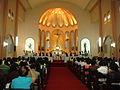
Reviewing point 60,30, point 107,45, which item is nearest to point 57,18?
point 60,30

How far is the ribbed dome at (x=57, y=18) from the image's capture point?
83.3 ft

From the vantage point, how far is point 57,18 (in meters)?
26.7

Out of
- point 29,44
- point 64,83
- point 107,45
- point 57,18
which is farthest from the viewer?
point 57,18

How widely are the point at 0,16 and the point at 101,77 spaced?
40.5 feet

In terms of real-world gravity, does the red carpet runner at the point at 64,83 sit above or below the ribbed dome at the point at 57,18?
below

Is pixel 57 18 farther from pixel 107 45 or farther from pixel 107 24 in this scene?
pixel 107 45

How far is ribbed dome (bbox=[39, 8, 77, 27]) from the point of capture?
25.4 m

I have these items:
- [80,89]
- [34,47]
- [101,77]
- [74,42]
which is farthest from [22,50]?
[101,77]

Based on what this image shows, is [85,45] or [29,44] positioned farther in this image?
[85,45]

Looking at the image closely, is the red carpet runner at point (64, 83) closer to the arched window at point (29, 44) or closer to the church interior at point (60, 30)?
the church interior at point (60, 30)

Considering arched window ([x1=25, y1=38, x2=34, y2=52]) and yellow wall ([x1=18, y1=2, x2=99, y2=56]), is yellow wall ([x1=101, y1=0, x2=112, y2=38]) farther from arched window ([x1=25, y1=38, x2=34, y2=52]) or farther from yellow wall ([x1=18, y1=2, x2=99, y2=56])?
arched window ([x1=25, y1=38, x2=34, y2=52])

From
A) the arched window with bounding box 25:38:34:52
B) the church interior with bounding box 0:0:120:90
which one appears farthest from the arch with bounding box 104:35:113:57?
the arched window with bounding box 25:38:34:52

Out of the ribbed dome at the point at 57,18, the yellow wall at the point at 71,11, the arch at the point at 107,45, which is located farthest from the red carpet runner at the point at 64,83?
the ribbed dome at the point at 57,18

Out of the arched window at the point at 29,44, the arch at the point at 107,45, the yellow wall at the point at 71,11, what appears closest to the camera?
the arch at the point at 107,45
